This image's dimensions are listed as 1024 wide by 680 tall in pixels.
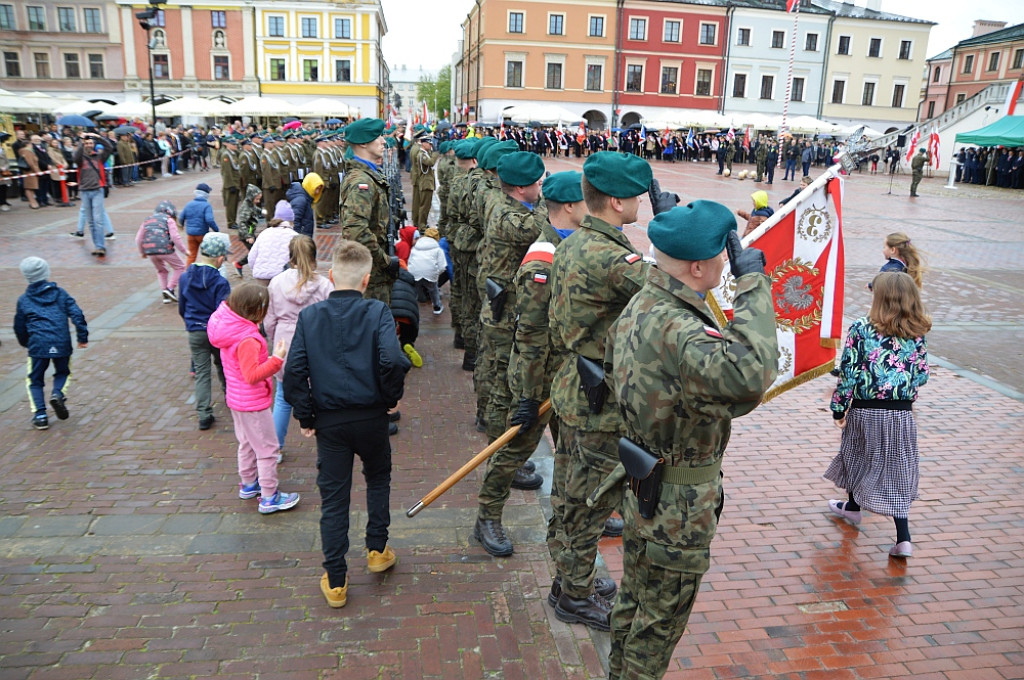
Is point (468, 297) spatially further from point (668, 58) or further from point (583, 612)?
point (668, 58)

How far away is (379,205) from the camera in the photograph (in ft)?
21.9

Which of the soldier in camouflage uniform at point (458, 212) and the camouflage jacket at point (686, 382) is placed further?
the soldier in camouflage uniform at point (458, 212)

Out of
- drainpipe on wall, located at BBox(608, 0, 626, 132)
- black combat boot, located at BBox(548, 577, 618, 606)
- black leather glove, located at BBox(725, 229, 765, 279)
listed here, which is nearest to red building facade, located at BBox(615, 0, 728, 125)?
drainpipe on wall, located at BBox(608, 0, 626, 132)

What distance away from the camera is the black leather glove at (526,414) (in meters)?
4.39

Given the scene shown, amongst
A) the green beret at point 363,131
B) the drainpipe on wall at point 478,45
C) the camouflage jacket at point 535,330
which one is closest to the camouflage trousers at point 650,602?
the camouflage jacket at point 535,330

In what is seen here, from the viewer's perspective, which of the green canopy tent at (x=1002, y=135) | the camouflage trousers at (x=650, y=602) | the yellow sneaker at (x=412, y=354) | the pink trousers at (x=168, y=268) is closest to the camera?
the camouflage trousers at (x=650, y=602)

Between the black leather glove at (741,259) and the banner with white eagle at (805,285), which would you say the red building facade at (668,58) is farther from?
the black leather glove at (741,259)

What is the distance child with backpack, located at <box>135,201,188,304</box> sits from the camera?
980cm

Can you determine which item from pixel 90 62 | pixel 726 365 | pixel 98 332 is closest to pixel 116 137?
pixel 98 332

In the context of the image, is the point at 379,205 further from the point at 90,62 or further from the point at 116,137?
the point at 90,62

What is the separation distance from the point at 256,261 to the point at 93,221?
8.34 meters

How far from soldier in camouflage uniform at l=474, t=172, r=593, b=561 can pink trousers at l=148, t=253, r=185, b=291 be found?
7311 millimetres

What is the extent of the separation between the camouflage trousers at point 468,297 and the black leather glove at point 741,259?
5.06 m

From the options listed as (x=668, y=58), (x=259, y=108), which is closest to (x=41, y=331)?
(x=259, y=108)
